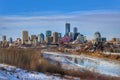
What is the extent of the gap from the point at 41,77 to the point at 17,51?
6904 millimetres

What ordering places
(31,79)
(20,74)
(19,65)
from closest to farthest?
1. (31,79)
2. (20,74)
3. (19,65)

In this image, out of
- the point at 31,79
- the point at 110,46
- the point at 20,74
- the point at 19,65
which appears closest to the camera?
the point at 31,79

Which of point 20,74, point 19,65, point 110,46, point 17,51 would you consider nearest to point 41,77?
point 20,74

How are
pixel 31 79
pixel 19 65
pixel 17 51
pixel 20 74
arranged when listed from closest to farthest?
pixel 31 79
pixel 20 74
pixel 19 65
pixel 17 51

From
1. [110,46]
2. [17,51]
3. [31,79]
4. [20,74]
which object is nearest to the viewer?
[31,79]

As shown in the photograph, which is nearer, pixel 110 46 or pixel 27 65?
pixel 27 65

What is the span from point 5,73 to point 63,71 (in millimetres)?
6428

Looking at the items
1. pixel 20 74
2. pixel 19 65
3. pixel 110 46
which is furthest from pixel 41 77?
pixel 110 46

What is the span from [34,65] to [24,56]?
4.38ft

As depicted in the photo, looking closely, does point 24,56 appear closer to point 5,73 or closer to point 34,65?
point 34,65

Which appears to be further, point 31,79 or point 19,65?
point 19,65

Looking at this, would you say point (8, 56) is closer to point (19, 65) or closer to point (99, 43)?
point (19, 65)

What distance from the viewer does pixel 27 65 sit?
23.7 meters

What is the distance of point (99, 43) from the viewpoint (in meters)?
95.9
